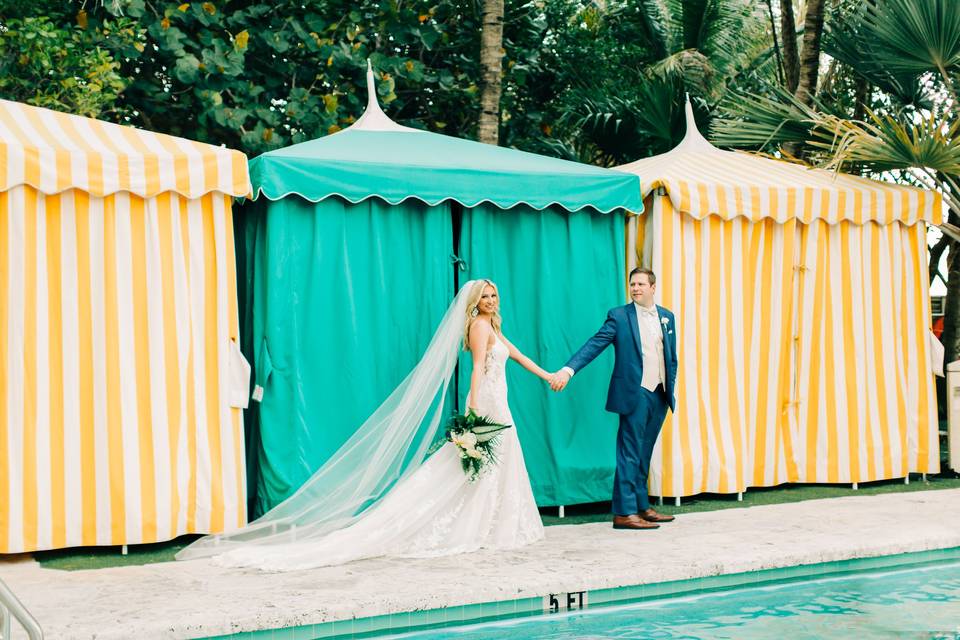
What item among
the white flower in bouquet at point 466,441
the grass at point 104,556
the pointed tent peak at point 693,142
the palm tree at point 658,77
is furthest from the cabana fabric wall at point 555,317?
the palm tree at point 658,77

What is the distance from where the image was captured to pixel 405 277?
7633mm

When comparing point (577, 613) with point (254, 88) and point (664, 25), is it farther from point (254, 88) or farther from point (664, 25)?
point (664, 25)

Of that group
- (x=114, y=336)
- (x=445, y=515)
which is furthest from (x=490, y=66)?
(x=445, y=515)

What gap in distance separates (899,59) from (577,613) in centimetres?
655

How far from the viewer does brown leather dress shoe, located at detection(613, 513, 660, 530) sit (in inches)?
294

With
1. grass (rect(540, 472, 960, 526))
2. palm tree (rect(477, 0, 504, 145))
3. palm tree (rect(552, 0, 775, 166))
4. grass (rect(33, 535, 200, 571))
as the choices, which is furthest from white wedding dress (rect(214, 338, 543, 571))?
palm tree (rect(552, 0, 775, 166))

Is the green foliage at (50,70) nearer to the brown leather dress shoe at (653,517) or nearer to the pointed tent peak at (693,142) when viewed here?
the pointed tent peak at (693,142)

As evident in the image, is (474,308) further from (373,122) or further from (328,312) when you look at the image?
(373,122)

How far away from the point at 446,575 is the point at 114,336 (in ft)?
8.36

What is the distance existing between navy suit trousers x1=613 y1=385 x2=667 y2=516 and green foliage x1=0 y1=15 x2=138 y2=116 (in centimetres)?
682

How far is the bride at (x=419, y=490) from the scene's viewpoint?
6.65 metres

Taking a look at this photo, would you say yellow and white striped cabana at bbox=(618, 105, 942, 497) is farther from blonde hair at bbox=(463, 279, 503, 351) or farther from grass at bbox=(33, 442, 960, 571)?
blonde hair at bbox=(463, 279, 503, 351)

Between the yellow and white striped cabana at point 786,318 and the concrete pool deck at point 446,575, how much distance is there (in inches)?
36.4

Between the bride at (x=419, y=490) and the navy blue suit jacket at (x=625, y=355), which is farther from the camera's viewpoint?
the navy blue suit jacket at (x=625, y=355)
